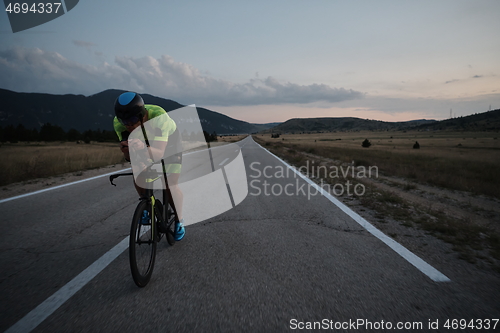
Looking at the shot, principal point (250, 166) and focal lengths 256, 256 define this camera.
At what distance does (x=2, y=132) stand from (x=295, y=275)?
314 ft

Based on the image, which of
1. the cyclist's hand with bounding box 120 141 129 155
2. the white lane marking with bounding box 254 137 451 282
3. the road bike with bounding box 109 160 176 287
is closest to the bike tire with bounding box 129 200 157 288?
the road bike with bounding box 109 160 176 287

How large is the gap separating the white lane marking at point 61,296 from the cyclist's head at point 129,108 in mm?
1705

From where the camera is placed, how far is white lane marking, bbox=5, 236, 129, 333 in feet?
6.63

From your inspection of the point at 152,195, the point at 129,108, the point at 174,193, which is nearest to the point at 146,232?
the point at 152,195

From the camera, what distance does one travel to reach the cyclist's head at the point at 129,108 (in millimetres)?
2627

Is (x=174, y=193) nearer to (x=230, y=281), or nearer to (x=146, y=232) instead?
(x=146, y=232)

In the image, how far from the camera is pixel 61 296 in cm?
241

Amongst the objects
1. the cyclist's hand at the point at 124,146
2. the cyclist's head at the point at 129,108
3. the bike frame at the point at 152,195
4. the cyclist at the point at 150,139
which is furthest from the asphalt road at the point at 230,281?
the cyclist's head at the point at 129,108

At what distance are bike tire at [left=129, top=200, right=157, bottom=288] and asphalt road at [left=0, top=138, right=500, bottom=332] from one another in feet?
0.45

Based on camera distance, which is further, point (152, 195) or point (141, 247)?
point (152, 195)

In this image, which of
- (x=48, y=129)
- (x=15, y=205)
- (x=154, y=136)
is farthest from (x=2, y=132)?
(x=154, y=136)

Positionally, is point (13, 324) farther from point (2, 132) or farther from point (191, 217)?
point (2, 132)

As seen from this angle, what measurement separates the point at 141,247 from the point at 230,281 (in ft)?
3.30

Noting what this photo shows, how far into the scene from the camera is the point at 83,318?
2117 millimetres
